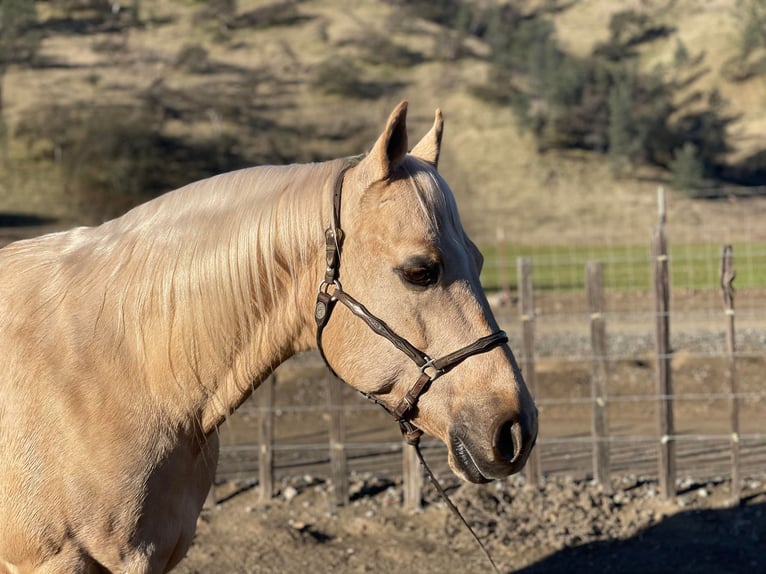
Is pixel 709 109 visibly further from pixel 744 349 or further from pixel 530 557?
pixel 530 557

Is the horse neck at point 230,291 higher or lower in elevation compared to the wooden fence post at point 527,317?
higher

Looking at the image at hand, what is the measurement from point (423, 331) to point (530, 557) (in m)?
4.01

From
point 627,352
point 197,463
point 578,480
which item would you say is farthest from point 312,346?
point 627,352

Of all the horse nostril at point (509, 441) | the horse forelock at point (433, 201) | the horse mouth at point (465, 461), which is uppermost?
the horse forelock at point (433, 201)

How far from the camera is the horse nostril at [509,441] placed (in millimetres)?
2115

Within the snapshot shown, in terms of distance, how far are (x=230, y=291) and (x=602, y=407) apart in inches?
199

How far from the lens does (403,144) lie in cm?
226

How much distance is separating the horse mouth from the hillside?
16749mm

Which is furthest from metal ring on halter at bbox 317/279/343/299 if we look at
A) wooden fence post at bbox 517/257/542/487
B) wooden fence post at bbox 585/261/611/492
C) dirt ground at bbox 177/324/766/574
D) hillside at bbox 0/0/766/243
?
hillside at bbox 0/0/766/243

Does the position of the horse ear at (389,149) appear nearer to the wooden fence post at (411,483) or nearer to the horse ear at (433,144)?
the horse ear at (433,144)

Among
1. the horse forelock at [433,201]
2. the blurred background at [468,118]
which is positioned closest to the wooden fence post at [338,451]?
the horse forelock at [433,201]

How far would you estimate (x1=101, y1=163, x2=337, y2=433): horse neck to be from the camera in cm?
239

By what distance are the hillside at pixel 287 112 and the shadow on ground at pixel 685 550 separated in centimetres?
1237

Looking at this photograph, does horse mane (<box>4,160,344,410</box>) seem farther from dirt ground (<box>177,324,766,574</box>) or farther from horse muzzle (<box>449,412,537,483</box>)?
dirt ground (<box>177,324,766,574</box>)
